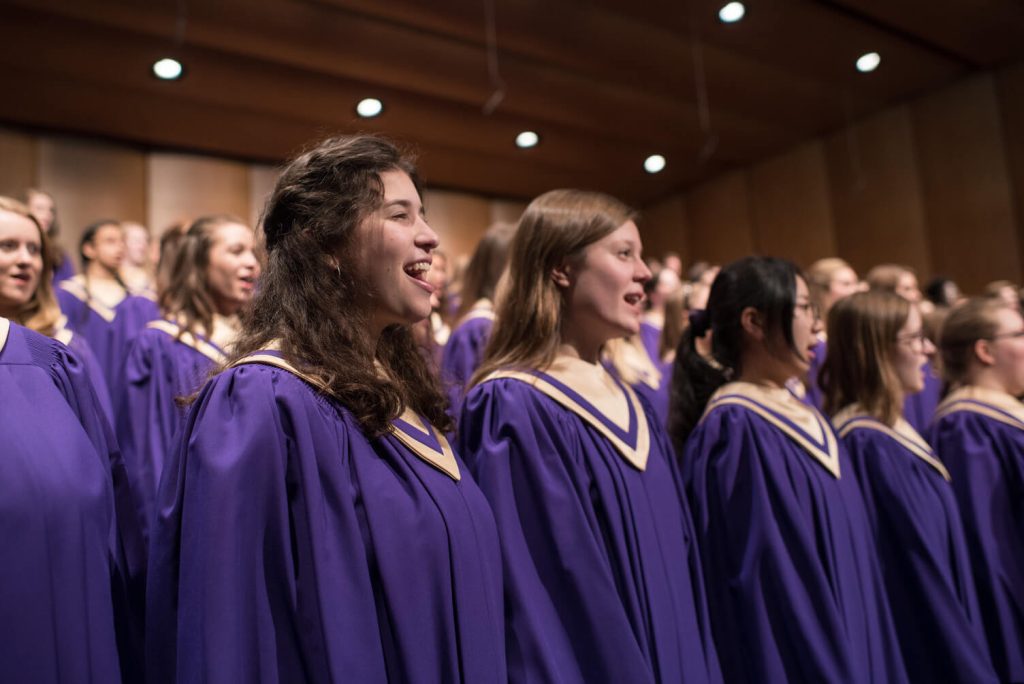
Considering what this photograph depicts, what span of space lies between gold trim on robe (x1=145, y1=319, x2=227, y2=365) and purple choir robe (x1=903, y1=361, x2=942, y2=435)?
129 inches

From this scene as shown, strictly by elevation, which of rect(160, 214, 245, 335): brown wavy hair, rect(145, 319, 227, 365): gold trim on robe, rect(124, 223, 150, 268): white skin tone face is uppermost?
rect(124, 223, 150, 268): white skin tone face

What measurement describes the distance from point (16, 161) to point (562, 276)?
6.34 m

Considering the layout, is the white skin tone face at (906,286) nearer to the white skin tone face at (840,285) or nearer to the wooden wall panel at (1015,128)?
the white skin tone face at (840,285)

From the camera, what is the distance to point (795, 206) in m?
9.52

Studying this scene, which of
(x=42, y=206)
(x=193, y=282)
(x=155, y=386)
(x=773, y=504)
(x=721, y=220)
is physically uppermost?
(x=721, y=220)

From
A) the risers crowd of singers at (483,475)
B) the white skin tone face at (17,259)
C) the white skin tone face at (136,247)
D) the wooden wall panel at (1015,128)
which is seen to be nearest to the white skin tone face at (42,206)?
the white skin tone face at (136,247)

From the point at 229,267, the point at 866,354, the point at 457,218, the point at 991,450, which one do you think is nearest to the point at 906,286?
the point at 991,450

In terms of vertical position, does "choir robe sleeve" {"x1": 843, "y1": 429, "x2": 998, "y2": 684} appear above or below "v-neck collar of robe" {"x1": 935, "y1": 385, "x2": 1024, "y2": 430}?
below

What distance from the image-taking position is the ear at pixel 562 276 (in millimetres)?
2279

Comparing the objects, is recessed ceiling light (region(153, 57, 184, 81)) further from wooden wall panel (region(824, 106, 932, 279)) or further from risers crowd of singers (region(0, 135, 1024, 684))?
wooden wall panel (region(824, 106, 932, 279))

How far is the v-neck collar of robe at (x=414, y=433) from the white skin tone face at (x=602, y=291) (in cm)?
63

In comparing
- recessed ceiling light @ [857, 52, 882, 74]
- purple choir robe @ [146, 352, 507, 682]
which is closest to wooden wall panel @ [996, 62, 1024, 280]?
recessed ceiling light @ [857, 52, 882, 74]

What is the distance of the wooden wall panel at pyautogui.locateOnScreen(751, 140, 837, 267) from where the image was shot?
9305mm

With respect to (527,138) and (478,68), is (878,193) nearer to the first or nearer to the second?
(527,138)
